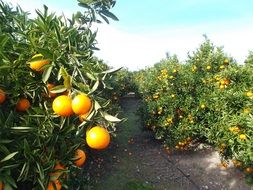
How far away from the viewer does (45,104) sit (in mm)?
1857

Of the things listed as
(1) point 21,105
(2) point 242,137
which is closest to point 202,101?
(2) point 242,137

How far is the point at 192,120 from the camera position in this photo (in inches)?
289

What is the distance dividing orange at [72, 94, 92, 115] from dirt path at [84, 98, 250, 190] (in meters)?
3.87

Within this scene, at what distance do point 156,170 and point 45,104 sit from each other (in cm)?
530

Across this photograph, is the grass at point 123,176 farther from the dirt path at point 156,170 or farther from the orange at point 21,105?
the orange at point 21,105

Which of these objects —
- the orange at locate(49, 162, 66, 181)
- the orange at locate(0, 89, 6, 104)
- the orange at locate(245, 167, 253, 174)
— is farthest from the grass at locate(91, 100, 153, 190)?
the orange at locate(0, 89, 6, 104)


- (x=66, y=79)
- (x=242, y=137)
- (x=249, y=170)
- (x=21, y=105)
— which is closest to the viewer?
(x=66, y=79)

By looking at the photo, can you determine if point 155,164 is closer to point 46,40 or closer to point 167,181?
point 167,181

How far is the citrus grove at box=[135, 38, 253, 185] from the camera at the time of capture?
5.65 meters

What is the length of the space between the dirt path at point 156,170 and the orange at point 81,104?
3.87 meters

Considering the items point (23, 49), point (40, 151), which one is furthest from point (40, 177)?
point (23, 49)

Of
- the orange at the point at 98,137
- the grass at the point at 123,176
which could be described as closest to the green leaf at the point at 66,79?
the orange at the point at 98,137

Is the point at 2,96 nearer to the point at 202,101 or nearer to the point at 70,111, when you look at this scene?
the point at 70,111

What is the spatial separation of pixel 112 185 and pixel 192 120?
2.36m
